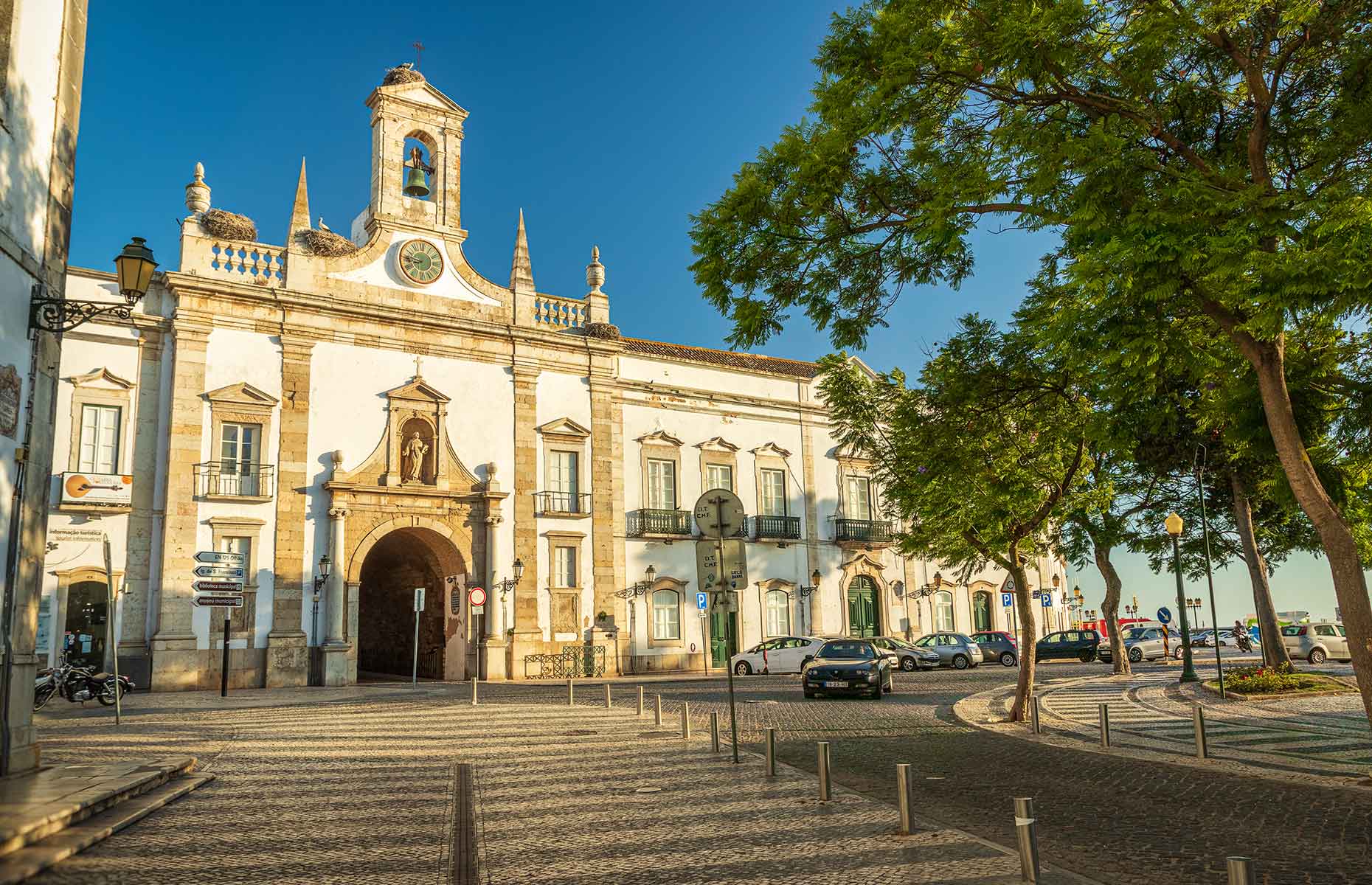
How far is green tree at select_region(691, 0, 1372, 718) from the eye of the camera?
7711 mm

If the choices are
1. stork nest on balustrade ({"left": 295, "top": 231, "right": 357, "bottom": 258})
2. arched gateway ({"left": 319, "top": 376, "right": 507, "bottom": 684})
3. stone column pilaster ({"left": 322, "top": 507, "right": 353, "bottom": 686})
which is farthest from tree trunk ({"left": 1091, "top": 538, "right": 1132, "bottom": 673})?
stork nest on balustrade ({"left": 295, "top": 231, "right": 357, "bottom": 258})

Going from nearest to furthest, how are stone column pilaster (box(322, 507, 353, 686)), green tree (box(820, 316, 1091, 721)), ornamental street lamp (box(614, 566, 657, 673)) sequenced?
green tree (box(820, 316, 1091, 721))
stone column pilaster (box(322, 507, 353, 686))
ornamental street lamp (box(614, 566, 657, 673))

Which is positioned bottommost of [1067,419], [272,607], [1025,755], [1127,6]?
[1025,755]

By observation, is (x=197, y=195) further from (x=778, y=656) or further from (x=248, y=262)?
(x=778, y=656)

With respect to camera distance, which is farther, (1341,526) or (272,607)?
(272,607)

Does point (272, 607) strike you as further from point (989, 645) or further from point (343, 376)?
point (989, 645)

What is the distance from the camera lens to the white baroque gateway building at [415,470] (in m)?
24.3

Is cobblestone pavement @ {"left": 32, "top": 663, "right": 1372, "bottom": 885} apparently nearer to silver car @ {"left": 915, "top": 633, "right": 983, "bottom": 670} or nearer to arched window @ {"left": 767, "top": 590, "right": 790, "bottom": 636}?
silver car @ {"left": 915, "top": 633, "right": 983, "bottom": 670}

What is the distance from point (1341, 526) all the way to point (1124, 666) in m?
19.5

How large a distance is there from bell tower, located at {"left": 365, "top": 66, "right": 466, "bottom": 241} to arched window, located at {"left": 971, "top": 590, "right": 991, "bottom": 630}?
25038mm

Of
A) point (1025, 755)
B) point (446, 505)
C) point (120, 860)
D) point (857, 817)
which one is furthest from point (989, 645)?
point (120, 860)

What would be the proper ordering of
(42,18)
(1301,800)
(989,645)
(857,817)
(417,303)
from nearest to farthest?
(857,817) < (1301,800) < (42,18) < (417,303) < (989,645)

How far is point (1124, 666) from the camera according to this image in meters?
27.4

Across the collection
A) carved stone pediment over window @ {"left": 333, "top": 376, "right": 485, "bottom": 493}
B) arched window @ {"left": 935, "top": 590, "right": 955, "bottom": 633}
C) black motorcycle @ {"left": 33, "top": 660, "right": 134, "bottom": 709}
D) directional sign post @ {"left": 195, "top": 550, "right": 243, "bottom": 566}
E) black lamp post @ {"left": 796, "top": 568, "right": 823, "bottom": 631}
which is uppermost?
carved stone pediment over window @ {"left": 333, "top": 376, "right": 485, "bottom": 493}
